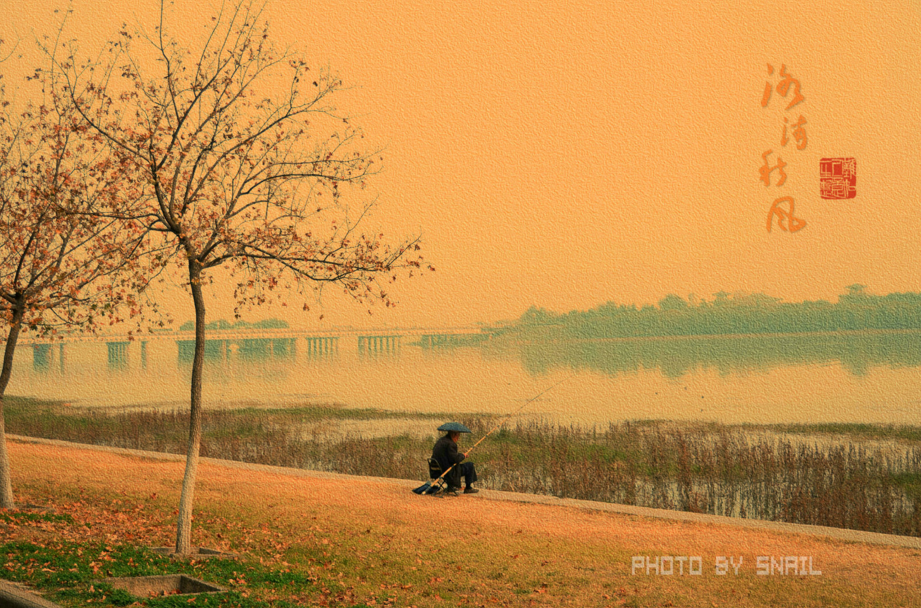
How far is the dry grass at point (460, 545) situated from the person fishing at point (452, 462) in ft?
1.38

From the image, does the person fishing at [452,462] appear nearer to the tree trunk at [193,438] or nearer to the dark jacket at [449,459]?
the dark jacket at [449,459]

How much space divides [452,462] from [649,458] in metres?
7.17

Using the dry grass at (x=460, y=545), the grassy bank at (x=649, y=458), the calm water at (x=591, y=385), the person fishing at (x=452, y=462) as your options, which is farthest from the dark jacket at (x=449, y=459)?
the calm water at (x=591, y=385)

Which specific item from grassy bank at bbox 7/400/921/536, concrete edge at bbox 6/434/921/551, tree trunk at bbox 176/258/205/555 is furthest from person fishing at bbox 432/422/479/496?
tree trunk at bbox 176/258/205/555

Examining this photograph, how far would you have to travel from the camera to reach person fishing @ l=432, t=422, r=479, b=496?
14.8m

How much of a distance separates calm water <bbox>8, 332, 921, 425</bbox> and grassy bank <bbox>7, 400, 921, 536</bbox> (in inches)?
254

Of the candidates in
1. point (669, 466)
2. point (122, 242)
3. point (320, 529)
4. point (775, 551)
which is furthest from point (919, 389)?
point (122, 242)

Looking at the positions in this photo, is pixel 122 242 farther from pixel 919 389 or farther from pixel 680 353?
pixel 680 353

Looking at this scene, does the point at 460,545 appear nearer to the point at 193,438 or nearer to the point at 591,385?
the point at 193,438

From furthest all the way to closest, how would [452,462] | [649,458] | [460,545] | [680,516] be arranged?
[649,458]
[452,462]
[680,516]
[460,545]

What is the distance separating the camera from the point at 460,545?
10.8m

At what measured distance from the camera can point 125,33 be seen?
430 inches

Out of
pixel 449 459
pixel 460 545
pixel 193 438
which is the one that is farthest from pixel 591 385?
pixel 193 438

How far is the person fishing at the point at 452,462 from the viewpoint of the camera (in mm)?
14750
